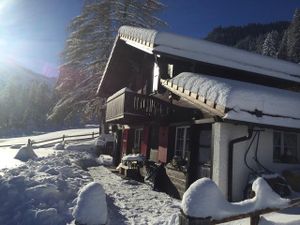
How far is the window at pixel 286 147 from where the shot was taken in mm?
10062

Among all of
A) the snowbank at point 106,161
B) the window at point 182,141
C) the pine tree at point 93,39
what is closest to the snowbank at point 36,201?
the window at point 182,141

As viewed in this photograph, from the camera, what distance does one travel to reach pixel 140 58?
58.1ft

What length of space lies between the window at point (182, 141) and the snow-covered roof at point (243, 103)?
95.4 inches

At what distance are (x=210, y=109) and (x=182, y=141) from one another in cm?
Result: 401

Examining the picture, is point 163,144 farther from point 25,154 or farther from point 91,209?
point 25,154

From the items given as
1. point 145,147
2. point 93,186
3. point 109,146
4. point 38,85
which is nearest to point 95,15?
point 109,146

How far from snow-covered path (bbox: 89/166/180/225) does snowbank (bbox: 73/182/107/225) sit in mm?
2410

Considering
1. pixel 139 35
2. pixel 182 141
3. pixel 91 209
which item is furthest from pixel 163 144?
pixel 91 209

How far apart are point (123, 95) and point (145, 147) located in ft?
11.0

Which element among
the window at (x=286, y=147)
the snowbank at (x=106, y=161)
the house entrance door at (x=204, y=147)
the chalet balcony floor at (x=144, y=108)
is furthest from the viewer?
the snowbank at (x=106, y=161)

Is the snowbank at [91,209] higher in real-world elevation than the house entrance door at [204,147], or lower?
lower

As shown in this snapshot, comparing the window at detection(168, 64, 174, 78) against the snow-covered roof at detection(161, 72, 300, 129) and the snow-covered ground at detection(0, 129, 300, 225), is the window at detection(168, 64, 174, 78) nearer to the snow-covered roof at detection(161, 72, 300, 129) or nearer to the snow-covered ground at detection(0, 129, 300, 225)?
the snow-covered roof at detection(161, 72, 300, 129)

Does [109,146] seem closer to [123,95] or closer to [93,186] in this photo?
[123,95]

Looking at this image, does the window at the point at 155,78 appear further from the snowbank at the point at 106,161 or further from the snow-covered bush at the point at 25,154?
the snow-covered bush at the point at 25,154
